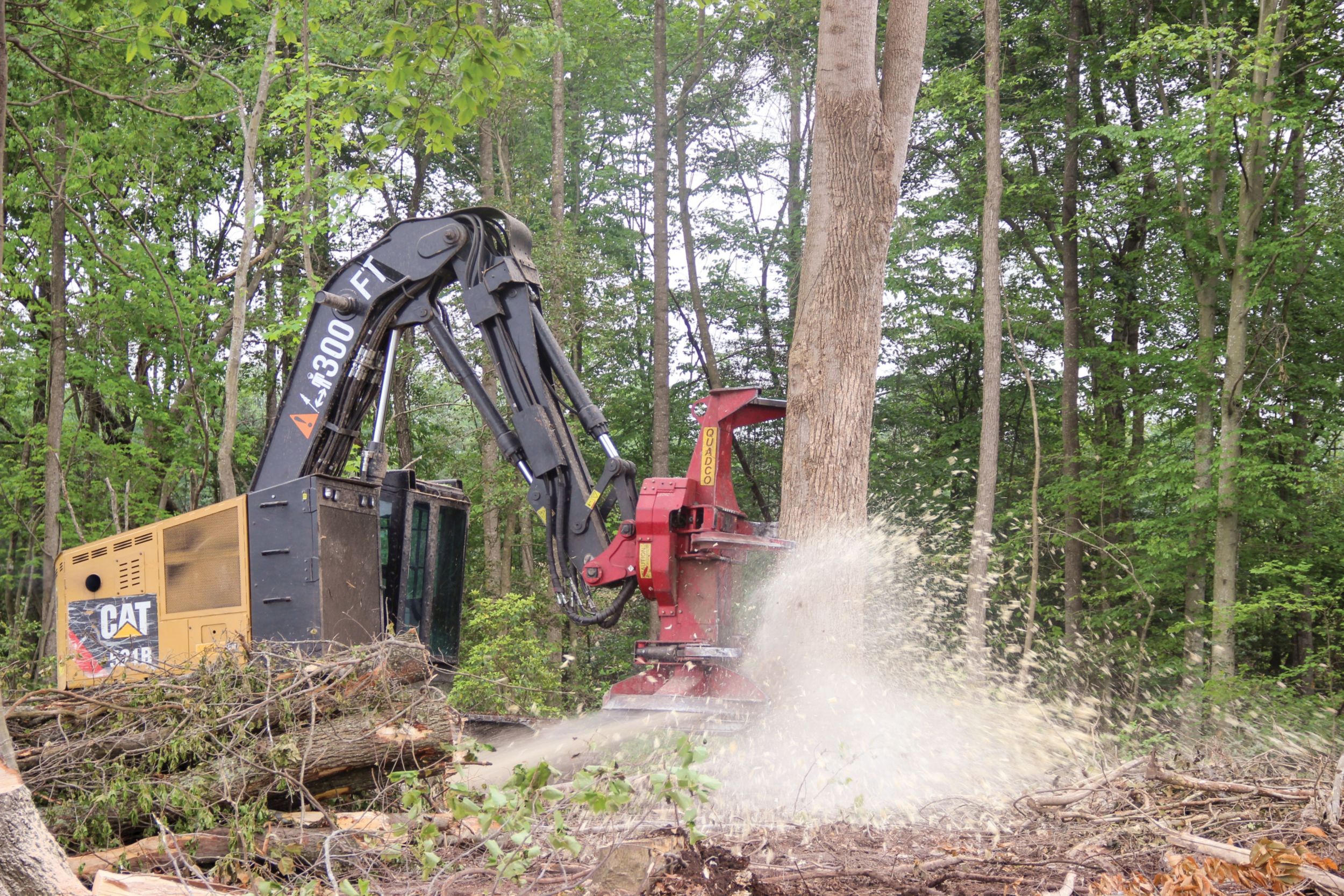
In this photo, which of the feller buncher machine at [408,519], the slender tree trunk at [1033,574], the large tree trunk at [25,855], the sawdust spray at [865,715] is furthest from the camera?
the slender tree trunk at [1033,574]

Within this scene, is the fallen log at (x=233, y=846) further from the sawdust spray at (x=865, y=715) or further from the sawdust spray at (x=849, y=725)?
the sawdust spray at (x=865, y=715)

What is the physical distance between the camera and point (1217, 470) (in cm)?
1038

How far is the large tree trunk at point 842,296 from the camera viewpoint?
239 inches

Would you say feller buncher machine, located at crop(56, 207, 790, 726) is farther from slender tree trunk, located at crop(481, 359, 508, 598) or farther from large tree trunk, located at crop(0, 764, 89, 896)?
slender tree trunk, located at crop(481, 359, 508, 598)

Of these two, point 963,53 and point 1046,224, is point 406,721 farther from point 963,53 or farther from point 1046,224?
point 963,53

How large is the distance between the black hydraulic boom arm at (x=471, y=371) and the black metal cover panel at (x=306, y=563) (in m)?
0.54

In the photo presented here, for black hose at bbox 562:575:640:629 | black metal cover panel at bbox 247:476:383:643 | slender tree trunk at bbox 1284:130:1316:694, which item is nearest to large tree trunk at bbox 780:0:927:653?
black hose at bbox 562:575:640:629

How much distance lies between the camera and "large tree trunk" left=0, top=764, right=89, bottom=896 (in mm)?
2473

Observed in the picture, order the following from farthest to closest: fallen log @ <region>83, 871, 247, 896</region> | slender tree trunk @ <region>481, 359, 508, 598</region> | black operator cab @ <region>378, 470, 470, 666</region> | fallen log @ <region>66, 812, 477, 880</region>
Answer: slender tree trunk @ <region>481, 359, 508, 598</region> < black operator cab @ <region>378, 470, 470, 666</region> < fallen log @ <region>66, 812, 477, 880</region> < fallen log @ <region>83, 871, 247, 896</region>

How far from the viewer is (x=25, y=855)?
2500 millimetres

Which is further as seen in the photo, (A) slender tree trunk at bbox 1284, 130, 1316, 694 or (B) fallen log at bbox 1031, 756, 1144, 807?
(A) slender tree trunk at bbox 1284, 130, 1316, 694

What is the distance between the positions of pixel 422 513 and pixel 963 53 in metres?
15.1

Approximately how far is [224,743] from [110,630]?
2.65 m

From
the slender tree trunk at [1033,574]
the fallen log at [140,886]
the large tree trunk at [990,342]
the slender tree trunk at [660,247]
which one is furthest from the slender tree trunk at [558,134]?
the fallen log at [140,886]
